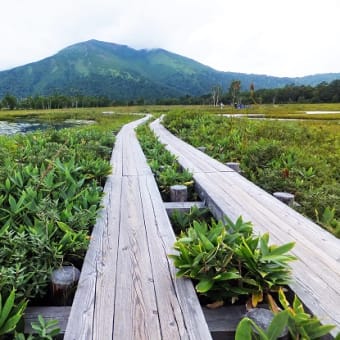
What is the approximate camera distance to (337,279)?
206cm

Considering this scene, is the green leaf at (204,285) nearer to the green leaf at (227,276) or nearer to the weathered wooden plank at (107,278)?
the green leaf at (227,276)

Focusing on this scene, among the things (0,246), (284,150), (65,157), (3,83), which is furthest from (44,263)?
(3,83)

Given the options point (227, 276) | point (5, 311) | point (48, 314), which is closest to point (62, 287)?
point (48, 314)

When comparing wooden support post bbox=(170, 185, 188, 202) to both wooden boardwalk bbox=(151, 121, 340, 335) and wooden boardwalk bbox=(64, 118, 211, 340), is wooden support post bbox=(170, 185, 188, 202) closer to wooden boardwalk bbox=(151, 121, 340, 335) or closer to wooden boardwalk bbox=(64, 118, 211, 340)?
wooden boardwalk bbox=(151, 121, 340, 335)

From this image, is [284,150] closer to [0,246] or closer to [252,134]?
[252,134]

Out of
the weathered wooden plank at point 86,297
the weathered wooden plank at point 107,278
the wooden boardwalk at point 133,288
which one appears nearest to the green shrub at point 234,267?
the wooden boardwalk at point 133,288

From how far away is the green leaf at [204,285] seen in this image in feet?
6.12

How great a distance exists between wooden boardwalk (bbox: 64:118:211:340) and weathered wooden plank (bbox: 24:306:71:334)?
154 millimetres

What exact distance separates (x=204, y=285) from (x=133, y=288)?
19.0 inches

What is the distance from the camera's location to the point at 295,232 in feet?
9.16

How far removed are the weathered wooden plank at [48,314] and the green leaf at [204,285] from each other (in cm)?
87

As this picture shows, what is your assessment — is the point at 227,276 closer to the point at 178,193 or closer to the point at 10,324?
the point at 10,324

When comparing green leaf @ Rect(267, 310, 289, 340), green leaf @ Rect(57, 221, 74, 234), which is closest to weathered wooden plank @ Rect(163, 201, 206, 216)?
green leaf @ Rect(57, 221, 74, 234)

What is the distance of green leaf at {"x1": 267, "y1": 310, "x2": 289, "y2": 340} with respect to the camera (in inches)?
59.5
